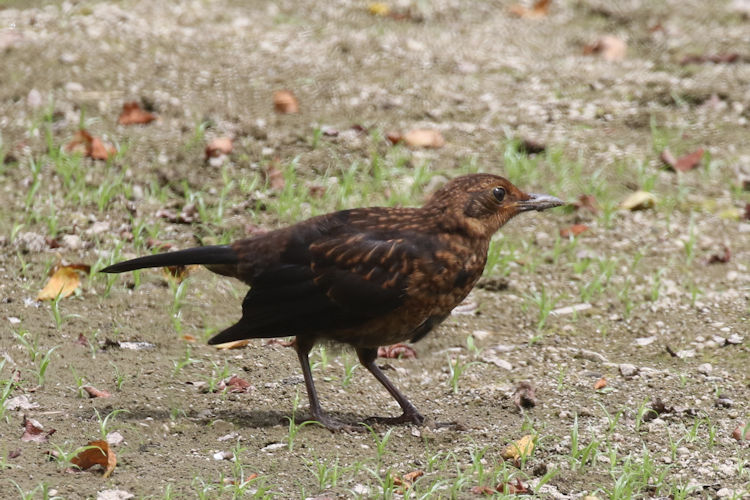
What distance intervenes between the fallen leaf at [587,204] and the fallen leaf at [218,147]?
2.41 m

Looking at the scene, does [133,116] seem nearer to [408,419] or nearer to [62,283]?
[62,283]

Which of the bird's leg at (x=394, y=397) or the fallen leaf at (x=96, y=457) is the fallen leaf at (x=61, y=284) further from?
the bird's leg at (x=394, y=397)

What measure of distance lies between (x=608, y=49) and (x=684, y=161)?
7.16 feet

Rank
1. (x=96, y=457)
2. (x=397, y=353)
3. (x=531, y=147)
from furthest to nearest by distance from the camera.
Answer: (x=531, y=147) → (x=397, y=353) → (x=96, y=457)

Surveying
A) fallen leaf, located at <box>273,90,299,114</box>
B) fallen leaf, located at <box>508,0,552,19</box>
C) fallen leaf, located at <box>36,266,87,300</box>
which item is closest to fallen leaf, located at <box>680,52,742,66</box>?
fallen leaf, located at <box>508,0,552,19</box>

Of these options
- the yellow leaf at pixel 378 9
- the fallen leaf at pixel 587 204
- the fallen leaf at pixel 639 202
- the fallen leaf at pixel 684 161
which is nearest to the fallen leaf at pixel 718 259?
the fallen leaf at pixel 639 202

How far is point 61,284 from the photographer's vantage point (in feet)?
18.8

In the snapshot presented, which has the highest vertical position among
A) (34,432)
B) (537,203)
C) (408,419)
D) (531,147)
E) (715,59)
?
(537,203)

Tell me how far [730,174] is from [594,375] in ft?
9.39

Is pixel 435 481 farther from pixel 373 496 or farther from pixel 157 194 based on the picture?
pixel 157 194

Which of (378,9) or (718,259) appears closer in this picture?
(718,259)

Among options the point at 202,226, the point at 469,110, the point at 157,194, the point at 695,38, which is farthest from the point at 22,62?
the point at 695,38

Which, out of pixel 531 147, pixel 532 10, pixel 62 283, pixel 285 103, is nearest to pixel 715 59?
pixel 532 10

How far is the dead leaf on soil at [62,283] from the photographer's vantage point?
5.66m
